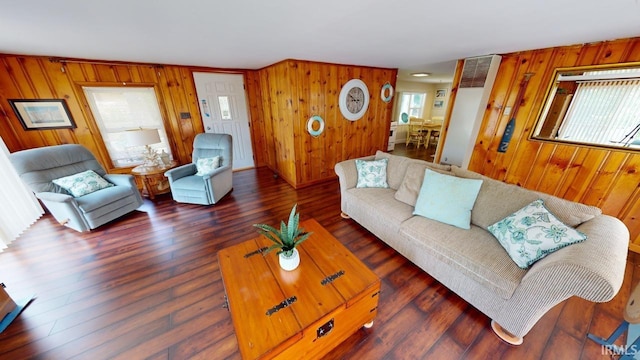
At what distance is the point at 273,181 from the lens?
3906 mm

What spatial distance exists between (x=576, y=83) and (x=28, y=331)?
5365 millimetres

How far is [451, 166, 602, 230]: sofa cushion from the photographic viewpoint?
4.47 feet

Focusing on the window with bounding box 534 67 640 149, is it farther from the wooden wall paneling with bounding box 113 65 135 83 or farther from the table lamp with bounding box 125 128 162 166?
the wooden wall paneling with bounding box 113 65 135 83

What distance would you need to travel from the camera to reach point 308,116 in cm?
334

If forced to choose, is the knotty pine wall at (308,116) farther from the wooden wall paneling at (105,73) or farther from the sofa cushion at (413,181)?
the wooden wall paneling at (105,73)

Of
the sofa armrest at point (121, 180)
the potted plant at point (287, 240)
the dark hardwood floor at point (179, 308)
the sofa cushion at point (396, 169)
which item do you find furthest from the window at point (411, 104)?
the sofa armrest at point (121, 180)

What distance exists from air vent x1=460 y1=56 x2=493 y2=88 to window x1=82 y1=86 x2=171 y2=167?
4.72 m

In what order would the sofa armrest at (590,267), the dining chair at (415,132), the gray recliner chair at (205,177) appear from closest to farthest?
the sofa armrest at (590,267) < the gray recliner chair at (205,177) < the dining chair at (415,132)

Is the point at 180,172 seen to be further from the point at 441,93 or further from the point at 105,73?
the point at 441,93

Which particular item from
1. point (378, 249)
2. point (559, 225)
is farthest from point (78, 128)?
point (559, 225)

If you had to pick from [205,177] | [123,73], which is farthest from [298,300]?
[123,73]

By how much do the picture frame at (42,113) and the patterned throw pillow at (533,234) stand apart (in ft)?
17.4

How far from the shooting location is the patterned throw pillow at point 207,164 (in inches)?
122

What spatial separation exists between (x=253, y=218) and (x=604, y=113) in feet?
13.5
